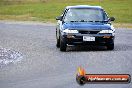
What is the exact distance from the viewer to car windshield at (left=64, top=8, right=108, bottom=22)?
21.9 meters

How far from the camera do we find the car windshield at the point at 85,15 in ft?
71.8

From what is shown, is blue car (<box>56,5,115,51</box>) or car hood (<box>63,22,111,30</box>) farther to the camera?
car hood (<box>63,22,111,30</box>)

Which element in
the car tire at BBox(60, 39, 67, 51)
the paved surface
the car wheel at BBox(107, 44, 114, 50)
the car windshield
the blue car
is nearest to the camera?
the paved surface

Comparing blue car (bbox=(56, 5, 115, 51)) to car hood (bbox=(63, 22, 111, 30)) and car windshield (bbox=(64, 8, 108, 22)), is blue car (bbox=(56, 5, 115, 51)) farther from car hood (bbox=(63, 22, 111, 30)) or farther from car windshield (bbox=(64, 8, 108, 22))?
car windshield (bbox=(64, 8, 108, 22))

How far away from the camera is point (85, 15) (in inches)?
870

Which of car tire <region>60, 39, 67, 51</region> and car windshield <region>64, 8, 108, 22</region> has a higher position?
car windshield <region>64, 8, 108, 22</region>

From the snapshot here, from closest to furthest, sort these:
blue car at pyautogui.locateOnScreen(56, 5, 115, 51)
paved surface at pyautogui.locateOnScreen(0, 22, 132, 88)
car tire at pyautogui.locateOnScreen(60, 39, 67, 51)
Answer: paved surface at pyautogui.locateOnScreen(0, 22, 132, 88) → blue car at pyautogui.locateOnScreen(56, 5, 115, 51) → car tire at pyautogui.locateOnScreen(60, 39, 67, 51)

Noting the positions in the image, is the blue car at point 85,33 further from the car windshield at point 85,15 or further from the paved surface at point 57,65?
the paved surface at point 57,65

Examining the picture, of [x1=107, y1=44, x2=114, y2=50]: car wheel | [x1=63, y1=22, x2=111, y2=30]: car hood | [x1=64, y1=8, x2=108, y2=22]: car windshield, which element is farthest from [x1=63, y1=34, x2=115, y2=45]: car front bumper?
[x1=64, y1=8, x2=108, y2=22]: car windshield

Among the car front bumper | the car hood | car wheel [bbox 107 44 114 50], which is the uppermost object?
the car hood

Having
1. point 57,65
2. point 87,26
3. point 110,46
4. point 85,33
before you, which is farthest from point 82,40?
point 57,65

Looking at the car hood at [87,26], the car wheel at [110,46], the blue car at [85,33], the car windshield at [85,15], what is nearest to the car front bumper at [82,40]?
the blue car at [85,33]

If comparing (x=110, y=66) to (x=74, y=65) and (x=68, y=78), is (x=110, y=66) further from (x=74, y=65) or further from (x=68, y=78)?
(x=68, y=78)

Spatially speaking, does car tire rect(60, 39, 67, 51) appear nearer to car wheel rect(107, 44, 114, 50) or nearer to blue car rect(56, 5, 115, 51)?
blue car rect(56, 5, 115, 51)
